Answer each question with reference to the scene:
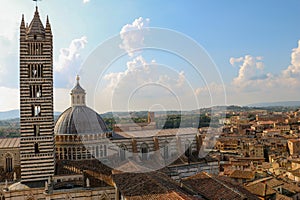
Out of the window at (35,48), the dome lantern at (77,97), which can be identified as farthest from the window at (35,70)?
the dome lantern at (77,97)

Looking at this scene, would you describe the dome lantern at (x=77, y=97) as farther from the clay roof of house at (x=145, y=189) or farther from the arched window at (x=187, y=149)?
the clay roof of house at (x=145, y=189)

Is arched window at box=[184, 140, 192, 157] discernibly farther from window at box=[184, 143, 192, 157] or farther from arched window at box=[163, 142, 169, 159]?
arched window at box=[163, 142, 169, 159]

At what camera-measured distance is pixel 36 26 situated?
24234 mm

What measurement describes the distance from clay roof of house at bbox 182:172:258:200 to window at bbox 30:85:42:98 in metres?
12.2

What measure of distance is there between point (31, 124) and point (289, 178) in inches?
968

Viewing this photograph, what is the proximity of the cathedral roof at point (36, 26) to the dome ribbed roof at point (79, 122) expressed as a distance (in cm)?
800

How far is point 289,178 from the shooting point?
32.0 m

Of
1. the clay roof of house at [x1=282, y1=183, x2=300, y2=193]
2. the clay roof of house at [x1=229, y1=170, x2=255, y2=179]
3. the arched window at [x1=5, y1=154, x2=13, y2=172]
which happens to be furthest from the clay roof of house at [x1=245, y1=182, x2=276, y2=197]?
the arched window at [x1=5, y1=154, x2=13, y2=172]

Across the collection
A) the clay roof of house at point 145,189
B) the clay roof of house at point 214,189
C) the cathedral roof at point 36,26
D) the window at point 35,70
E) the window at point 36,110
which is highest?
the cathedral roof at point 36,26

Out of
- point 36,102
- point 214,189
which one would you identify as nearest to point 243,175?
point 214,189

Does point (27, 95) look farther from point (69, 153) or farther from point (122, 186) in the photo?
point (122, 186)

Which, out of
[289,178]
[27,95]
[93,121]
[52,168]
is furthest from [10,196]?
[289,178]

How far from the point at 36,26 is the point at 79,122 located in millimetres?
8808

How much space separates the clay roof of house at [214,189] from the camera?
18508mm
